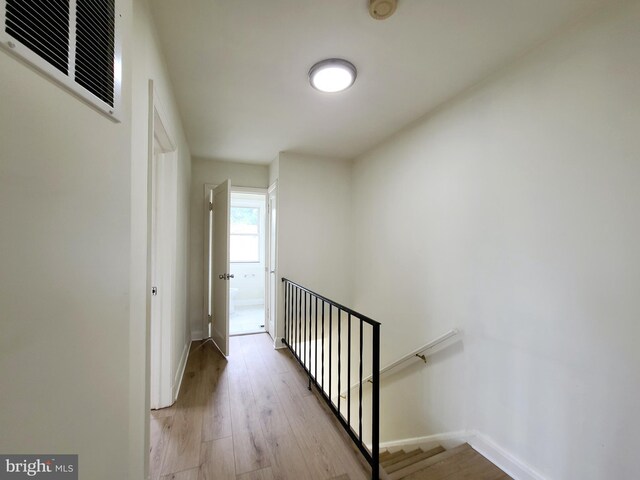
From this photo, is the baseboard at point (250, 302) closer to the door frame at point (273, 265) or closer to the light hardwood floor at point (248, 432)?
the door frame at point (273, 265)

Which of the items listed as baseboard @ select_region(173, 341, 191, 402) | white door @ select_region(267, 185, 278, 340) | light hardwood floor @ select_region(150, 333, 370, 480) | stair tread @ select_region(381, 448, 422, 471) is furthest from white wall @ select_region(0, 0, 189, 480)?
white door @ select_region(267, 185, 278, 340)

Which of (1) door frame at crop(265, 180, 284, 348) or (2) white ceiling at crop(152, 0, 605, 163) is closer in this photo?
(2) white ceiling at crop(152, 0, 605, 163)

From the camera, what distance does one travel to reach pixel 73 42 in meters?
0.57

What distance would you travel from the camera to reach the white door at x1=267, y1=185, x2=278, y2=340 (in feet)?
11.0

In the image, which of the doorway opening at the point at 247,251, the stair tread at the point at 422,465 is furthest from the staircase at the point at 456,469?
the doorway opening at the point at 247,251

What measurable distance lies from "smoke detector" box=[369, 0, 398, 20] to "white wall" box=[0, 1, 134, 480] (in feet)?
4.20

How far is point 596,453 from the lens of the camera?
1.26m

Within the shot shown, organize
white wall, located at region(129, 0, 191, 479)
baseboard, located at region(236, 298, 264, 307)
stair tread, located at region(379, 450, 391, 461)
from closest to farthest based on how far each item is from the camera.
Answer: white wall, located at region(129, 0, 191, 479) → stair tread, located at region(379, 450, 391, 461) → baseboard, located at region(236, 298, 264, 307)

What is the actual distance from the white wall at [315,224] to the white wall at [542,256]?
4.27ft

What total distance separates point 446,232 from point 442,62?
121 centimetres

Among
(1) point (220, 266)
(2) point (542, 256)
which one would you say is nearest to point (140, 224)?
(1) point (220, 266)

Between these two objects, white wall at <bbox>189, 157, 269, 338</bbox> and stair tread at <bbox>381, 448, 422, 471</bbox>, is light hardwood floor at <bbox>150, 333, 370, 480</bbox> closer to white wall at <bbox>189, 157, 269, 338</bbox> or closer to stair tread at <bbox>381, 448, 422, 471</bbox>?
stair tread at <bbox>381, 448, 422, 471</bbox>

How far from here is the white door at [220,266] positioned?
283 cm

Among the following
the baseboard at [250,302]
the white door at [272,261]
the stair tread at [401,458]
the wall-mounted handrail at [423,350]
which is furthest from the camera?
the baseboard at [250,302]
